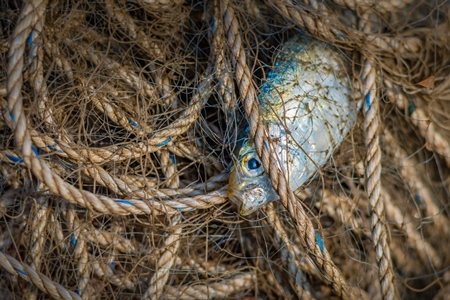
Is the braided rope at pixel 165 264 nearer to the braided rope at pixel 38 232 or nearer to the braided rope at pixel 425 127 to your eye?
the braided rope at pixel 38 232

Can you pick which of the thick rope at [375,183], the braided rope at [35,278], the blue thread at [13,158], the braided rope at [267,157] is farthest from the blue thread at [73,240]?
the thick rope at [375,183]

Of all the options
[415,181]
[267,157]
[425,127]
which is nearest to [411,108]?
[425,127]

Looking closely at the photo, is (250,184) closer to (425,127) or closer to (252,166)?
(252,166)

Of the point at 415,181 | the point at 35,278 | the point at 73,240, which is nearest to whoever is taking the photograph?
the point at 35,278

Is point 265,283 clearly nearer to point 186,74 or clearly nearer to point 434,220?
point 434,220

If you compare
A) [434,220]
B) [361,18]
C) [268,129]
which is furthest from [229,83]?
[434,220]
